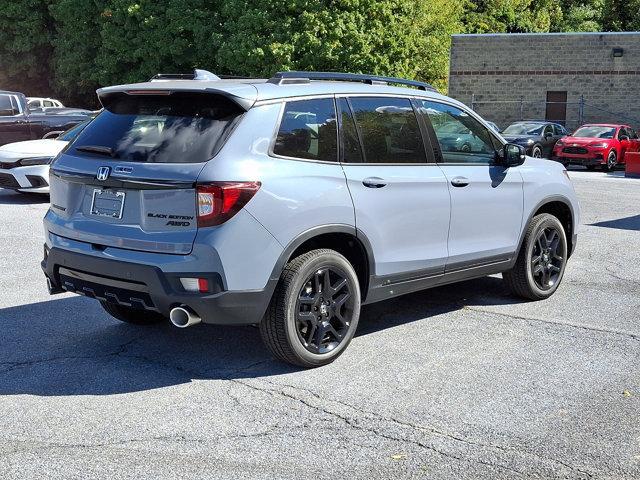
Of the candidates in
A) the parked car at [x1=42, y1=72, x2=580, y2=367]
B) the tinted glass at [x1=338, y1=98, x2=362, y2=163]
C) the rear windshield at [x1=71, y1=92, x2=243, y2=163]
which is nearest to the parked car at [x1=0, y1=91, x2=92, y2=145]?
the parked car at [x1=42, y1=72, x2=580, y2=367]

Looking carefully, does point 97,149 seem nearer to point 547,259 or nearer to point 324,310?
point 324,310

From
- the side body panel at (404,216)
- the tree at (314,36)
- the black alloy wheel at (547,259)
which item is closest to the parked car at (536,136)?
the tree at (314,36)

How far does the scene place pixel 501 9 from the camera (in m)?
54.2

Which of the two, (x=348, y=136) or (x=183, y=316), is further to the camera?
(x=348, y=136)

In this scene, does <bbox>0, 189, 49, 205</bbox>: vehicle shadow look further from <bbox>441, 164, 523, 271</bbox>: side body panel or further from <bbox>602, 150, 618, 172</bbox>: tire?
<bbox>602, 150, 618, 172</bbox>: tire

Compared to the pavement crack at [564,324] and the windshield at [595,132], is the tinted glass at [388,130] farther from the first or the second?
the windshield at [595,132]

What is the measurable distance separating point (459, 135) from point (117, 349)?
3050mm

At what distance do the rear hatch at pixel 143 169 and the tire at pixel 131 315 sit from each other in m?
1.03

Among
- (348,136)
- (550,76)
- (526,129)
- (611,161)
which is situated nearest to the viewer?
(348,136)

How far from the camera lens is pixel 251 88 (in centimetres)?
530

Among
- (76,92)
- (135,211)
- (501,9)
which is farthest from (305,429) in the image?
(501,9)

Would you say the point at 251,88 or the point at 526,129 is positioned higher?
the point at 251,88

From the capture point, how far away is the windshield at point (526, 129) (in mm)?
28906

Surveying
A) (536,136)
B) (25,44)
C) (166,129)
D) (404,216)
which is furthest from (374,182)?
(25,44)
